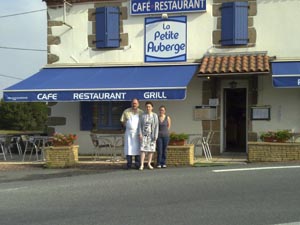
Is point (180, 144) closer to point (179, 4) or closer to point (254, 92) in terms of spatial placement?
point (254, 92)

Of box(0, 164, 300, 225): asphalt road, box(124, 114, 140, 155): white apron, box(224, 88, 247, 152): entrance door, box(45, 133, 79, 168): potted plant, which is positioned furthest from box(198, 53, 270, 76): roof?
box(45, 133, 79, 168): potted plant

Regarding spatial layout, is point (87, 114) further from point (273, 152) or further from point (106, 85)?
point (273, 152)

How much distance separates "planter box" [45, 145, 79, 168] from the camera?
13.1 m

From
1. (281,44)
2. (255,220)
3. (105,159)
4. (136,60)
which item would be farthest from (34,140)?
(255,220)

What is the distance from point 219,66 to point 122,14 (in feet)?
12.6

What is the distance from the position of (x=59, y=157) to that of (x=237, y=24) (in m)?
6.54

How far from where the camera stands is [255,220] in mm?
6316

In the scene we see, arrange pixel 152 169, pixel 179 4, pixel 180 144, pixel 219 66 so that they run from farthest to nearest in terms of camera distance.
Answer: pixel 179 4
pixel 219 66
pixel 180 144
pixel 152 169

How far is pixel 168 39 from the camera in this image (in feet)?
50.6

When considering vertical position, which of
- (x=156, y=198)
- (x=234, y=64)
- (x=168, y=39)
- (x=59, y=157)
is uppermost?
(x=168, y=39)

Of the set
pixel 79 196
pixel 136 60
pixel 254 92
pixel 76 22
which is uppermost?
pixel 76 22

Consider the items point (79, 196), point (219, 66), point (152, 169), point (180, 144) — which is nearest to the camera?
point (79, 196)

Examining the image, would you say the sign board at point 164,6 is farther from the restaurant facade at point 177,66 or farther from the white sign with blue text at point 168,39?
the white sign with blue text at point 168,39

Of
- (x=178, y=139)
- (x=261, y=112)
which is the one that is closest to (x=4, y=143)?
(x=178, y=139)
